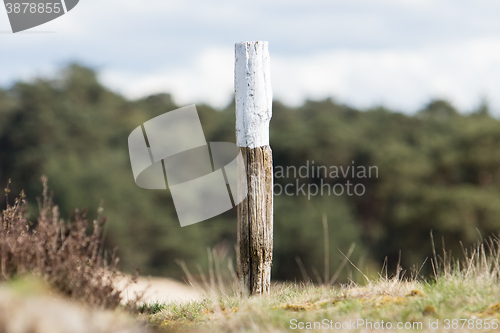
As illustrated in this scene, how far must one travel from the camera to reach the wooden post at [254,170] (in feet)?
17.3

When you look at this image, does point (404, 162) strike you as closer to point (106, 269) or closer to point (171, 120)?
point (171, 120)

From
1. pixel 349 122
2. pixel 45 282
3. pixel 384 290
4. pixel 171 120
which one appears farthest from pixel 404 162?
pixel 45 282

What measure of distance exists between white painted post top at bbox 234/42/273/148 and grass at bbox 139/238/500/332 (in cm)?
184

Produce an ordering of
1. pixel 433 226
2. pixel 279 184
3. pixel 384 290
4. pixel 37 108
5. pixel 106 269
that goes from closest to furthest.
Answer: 1. pixel 384 290
2. pixel 106 269
3. pixel 433 226
4. pixel 279 184
5. pixel 37 108

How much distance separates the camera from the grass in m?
3.62

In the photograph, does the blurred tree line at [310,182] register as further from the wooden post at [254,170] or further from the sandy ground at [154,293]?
the wooden post at [254,170]

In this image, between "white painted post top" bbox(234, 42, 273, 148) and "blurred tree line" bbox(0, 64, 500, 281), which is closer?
"white painted post top" bbox(234, 42, 273, 148)

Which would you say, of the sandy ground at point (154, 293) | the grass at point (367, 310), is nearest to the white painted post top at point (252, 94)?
the grass at point (367, 310)

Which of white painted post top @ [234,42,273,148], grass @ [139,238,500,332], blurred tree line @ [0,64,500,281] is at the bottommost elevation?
blurred tree line @ [0,64,500,281]

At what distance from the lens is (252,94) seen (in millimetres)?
5273

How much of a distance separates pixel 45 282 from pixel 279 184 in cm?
2354

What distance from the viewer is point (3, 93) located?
32625mm

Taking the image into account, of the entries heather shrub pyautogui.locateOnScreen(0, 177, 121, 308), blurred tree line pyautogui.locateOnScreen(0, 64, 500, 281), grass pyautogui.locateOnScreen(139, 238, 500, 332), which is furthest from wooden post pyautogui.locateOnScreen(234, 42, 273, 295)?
blurred tree line pyautogui.locateOnScreen(0, 64, 500, 281)

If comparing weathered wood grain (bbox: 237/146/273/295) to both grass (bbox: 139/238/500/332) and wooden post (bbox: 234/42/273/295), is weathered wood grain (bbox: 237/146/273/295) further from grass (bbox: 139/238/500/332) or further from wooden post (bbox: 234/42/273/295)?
grass (bbox: 139/238/500/332)
